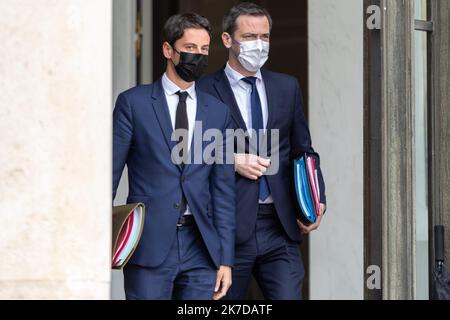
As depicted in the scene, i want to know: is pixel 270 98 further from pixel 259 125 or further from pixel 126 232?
pixel 126 232

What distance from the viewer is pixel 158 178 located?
7062 millimetres

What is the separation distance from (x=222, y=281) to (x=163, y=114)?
2.70 feet

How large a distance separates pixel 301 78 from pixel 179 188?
165 inches

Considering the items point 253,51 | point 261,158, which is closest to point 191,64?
point 253,51

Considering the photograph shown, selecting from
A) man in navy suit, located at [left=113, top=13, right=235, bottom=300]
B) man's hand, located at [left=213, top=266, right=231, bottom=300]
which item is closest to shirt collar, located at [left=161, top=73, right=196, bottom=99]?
man in navy suit, located at [left=113, top=13, right=235, bottom=300]

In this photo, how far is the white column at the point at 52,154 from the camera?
6.39 m

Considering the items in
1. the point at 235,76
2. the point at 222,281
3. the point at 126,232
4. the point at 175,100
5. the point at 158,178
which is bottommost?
the point at 222,281

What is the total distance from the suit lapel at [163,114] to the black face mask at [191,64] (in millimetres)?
155

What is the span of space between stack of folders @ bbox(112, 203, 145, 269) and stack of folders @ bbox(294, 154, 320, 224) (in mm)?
892

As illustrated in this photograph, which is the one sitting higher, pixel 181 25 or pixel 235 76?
pixel 181 25

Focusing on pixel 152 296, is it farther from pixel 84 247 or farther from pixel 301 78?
pixel 301 78

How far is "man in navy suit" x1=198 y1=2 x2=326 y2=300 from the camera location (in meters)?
7.42

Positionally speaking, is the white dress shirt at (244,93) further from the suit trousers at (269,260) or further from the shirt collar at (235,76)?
the suit trousers at (269,260)
